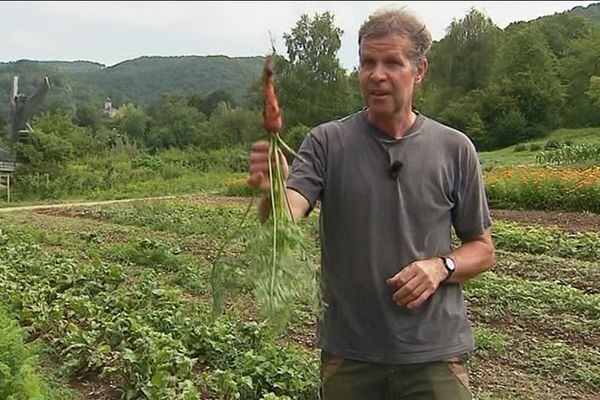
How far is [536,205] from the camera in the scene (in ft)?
54.9

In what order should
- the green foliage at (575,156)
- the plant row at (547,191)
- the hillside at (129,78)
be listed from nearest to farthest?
the plant row at (547,191) → the green foliage at (575,156) → the hillside at (129,78)

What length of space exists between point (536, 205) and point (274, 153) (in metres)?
15.4

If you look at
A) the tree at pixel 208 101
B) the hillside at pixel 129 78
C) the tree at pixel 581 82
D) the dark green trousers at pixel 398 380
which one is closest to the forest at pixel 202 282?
the dark green trousers at pixel 398 380

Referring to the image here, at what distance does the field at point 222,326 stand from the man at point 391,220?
296mm

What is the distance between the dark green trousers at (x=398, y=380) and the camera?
233 cm

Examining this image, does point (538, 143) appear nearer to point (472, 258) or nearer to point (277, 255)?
point (472, 258)

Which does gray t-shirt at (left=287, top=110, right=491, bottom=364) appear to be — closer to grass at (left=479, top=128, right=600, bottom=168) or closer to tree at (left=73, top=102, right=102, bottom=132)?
grass at (left=479, top=128, right=600, bottom=168)

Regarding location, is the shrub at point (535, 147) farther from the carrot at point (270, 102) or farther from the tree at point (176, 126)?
the carrot at point (270, 102)

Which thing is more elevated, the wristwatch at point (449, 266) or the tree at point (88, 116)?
the wristwatch at point (449, 266)

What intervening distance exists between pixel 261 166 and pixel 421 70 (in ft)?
1.92

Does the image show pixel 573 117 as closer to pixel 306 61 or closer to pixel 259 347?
pixel 306 61

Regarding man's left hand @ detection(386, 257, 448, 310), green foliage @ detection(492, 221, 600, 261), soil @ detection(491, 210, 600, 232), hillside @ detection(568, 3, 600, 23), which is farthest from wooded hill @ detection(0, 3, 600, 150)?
man's left hand @ detection(386, 257, 448, 310)

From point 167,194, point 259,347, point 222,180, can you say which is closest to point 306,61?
point 222,180

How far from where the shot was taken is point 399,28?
7.54ft
